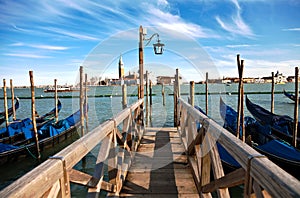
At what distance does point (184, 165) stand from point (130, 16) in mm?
6418

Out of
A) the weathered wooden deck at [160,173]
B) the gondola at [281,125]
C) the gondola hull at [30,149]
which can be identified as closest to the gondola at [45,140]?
the gondola hull at [30,149]

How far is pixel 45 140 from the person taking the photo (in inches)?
304

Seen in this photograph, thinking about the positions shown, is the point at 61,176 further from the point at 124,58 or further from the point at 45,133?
the point at 45,133

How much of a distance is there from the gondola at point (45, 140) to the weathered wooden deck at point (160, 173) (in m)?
4.18

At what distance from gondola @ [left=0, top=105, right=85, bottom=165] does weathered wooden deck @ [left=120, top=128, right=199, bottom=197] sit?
4.18m

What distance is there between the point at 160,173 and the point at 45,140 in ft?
19.3

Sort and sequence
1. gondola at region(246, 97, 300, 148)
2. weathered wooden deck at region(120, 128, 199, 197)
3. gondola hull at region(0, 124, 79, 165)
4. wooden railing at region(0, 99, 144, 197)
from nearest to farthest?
wooden railing at region(0, 99, 144, 197) < weathered wooden deck at region(120, 128, 199, 197) < gondola hull at region(0, 124, 79, 165) < gondola at region(246, 97, 300, 148)

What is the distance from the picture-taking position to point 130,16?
830 cm

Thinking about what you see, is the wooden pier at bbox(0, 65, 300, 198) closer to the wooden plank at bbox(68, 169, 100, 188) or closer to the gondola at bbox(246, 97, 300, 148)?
the wooden plank at bbox(68, 169, 100, 188)

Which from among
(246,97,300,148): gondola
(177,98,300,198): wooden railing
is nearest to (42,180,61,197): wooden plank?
(177,98,300,198): wooden railing

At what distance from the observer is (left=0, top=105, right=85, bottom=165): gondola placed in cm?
641

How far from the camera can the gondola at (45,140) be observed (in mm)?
A: 6414

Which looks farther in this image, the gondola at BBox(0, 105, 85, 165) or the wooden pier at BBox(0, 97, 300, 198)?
the gondola at BBox(0, 105, 85, 165)

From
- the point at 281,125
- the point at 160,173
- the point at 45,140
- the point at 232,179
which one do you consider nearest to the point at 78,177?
the point at 232,179
